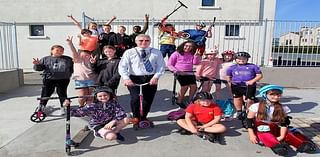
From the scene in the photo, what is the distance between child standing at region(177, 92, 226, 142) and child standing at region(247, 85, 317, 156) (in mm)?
467

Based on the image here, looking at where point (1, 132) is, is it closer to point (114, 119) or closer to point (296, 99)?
point (114, 119)

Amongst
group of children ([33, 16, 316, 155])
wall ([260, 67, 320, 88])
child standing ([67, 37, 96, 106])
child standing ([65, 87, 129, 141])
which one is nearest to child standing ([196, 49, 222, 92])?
group of children ([33, 16, 316, 155])

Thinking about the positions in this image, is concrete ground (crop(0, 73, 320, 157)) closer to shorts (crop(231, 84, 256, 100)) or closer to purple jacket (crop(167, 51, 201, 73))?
shorts (crop(231, 84, 256, 100))

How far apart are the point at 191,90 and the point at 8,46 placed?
549 cm

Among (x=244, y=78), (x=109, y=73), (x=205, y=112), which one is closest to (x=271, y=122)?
(x=205, y=112)

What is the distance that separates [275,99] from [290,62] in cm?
537

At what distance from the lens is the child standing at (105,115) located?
380 cm

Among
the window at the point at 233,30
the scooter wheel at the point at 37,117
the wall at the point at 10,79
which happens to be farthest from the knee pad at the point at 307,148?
the window at the point at 233,30

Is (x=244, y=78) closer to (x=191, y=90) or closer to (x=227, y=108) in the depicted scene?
(x=227, y=108)

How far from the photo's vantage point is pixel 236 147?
12.2ft

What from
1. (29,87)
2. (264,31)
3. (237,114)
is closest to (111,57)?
(237,114)

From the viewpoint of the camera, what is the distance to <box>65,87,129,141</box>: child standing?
3801 millimetres

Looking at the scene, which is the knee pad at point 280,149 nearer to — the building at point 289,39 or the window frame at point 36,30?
the building at point 289,39

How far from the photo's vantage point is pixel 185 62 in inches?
211
